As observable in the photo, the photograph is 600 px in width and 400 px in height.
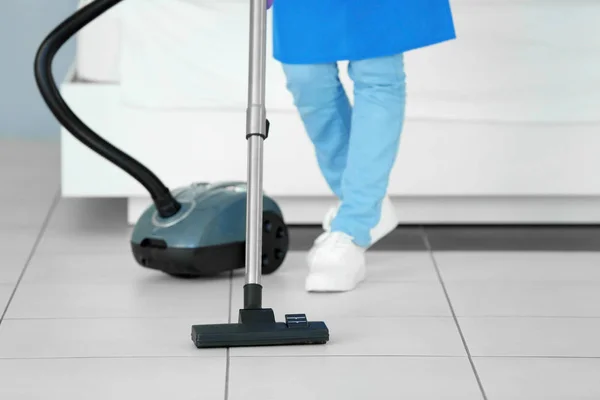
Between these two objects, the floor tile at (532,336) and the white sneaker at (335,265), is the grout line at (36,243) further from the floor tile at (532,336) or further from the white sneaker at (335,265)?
the floor tile at (532,336)

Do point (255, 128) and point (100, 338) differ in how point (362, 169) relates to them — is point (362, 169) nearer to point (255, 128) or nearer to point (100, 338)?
point (255, 128)

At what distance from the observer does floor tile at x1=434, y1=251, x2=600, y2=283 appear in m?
2.21

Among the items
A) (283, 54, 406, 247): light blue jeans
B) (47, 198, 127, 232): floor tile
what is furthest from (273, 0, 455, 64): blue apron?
(47, 198, 127, 232): floor tile

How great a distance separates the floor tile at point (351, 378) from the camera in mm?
1554

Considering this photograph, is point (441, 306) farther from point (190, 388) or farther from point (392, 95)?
point (190, 388)

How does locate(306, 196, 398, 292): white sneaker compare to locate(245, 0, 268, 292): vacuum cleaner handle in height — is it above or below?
below

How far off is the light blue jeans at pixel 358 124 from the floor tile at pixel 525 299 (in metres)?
0.22

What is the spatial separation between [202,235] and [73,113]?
318 mm

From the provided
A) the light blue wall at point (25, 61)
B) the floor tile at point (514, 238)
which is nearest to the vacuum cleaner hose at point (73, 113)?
the floor tile at point (514, 238)

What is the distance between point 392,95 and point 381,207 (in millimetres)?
256

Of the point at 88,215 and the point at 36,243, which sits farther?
the point at 88,215

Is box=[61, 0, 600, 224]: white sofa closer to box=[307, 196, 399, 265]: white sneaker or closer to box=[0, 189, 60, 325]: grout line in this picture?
box=[0, 189, 60, 325]: grout line

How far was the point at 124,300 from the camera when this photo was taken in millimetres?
2027

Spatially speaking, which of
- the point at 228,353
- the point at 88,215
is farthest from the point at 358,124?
the point at 88,215
